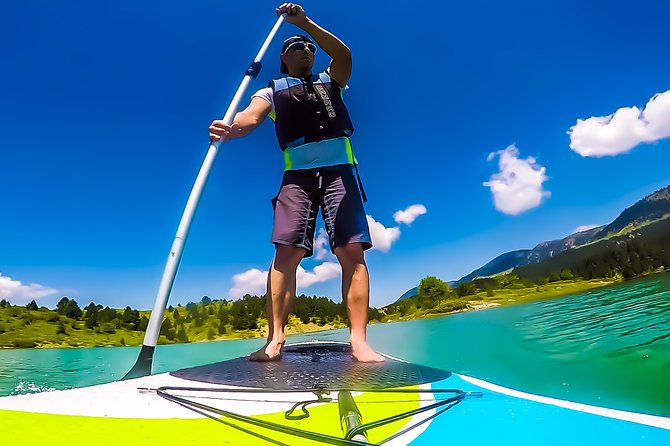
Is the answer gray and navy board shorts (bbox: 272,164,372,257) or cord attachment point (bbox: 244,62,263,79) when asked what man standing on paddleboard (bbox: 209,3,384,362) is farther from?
cord attachment point (bbox: 244,62,263,79)

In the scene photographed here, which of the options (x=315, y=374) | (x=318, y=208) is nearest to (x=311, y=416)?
(x=315, y=374)

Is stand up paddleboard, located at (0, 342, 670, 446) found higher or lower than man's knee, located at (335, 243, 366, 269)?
lower

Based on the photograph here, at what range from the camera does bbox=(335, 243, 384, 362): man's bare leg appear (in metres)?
1.61

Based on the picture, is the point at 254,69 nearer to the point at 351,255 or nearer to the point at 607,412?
the point at 351,255

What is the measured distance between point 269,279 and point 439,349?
5.62 ft

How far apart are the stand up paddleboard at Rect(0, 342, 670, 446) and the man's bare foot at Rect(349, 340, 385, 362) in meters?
0.30

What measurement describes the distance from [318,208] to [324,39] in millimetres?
715

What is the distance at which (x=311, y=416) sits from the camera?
81 cm

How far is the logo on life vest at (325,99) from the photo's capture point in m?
1.77

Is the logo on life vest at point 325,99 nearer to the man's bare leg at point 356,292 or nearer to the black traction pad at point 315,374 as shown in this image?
the man's bare leg at point 356,292

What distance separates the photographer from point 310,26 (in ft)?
5.45

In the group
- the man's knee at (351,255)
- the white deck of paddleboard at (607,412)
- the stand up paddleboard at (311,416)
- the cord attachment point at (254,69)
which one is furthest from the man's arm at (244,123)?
the white deck of paddleboard at (607,412)

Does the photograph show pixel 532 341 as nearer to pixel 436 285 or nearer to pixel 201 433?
pixel 201 433

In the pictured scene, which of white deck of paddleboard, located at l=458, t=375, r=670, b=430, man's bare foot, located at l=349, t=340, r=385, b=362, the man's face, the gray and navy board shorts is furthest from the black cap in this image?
white deck of paddleboard, located at l=458, t=375, r=670, b=430
